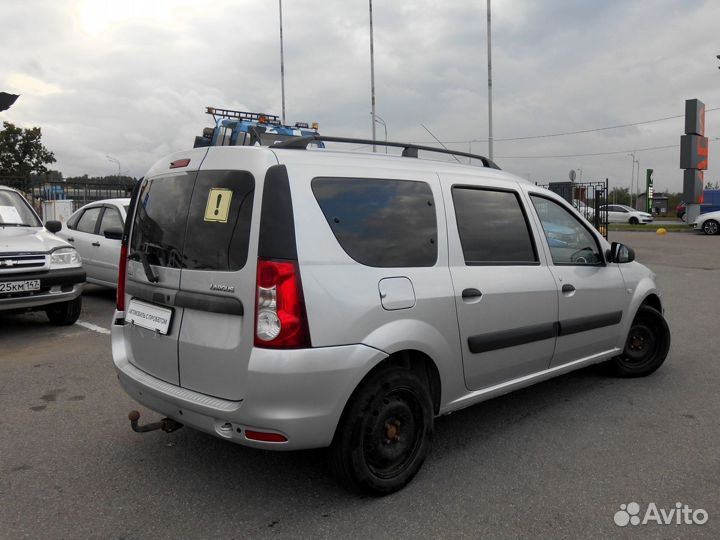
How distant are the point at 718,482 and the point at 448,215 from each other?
206cm

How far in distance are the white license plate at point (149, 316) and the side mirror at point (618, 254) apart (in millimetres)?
3347

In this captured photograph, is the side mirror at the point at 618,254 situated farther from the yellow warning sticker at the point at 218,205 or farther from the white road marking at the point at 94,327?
the white road marking at the point at 94,327

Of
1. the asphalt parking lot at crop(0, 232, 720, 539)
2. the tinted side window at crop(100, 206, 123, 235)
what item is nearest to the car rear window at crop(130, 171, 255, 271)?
the asphalt parking lot at crop(0, 232, 720, 539)

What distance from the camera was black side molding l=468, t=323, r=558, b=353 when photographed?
11.2 feet

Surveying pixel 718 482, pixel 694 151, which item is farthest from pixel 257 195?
pixel 694 151

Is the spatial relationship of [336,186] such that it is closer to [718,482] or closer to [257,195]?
[257,195]

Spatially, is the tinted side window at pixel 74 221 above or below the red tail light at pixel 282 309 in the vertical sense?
above

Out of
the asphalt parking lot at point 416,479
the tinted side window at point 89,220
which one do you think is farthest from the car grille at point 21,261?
the tinted side window at point 89,220

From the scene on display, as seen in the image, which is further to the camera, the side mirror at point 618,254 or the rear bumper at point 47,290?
the rear bumper at point 47,290

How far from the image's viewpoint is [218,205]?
2.91m

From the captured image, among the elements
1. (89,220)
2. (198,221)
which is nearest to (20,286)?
(89,220)

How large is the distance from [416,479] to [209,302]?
4.91 feet

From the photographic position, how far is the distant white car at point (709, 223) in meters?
24.6

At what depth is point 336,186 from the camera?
2.95 metres
